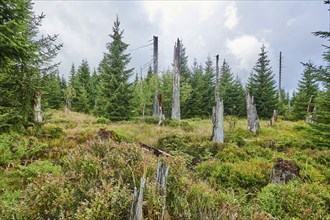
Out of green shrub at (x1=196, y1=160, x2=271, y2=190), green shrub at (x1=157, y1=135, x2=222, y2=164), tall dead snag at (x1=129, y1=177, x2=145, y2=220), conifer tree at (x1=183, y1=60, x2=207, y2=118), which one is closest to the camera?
tall dead snag at (x1=129, y1=177, x2=145, y2=220)

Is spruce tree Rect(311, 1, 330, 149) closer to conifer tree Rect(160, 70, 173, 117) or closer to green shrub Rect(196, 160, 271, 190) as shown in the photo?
green shrub Rect(196, 160, 271, 190)

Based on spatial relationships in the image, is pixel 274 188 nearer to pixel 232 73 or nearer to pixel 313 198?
pixel 313 198

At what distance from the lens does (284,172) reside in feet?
14.5

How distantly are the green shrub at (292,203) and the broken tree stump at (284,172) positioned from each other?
2.44 ft

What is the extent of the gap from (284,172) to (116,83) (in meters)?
18.7

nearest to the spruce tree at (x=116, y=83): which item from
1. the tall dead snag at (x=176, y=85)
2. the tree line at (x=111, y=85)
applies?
the tree line at (x=111, y=85)

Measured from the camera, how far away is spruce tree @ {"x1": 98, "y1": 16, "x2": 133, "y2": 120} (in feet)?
65.1

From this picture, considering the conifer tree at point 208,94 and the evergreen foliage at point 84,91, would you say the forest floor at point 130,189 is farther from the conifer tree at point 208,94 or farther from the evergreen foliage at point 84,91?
the evergreen foliage at point 84,91

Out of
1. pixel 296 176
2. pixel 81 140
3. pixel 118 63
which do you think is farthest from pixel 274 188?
pixel 118 63

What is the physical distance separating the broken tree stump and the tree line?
5.88 metres

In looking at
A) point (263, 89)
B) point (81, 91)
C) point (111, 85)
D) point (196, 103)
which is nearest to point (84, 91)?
point (81, 91)

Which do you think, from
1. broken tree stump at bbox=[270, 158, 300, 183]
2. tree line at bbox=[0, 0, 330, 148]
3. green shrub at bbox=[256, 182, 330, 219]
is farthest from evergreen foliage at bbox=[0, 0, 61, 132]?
broken tree stump at bbox=[270, 158, 300, 183]

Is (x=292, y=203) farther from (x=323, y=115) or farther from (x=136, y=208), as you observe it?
(x=323, y=115)

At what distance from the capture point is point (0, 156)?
17.1ft
